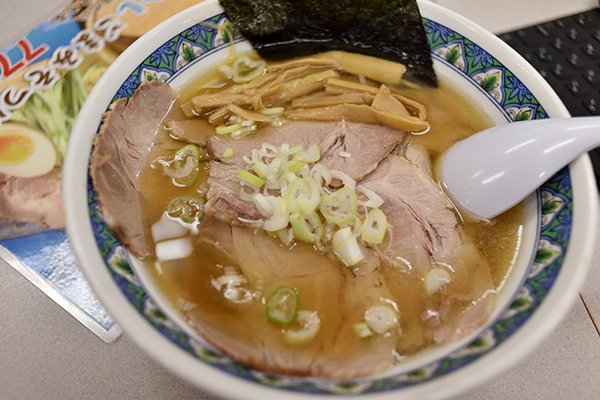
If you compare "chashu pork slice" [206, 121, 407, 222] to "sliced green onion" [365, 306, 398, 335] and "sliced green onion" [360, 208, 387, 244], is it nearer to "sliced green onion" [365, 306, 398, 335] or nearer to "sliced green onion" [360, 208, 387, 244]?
"sliced green onion" [360, 208, 387, 244]

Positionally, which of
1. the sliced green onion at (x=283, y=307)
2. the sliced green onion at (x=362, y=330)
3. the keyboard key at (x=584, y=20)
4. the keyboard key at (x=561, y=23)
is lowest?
the keyboard key at (x=584, y=20)

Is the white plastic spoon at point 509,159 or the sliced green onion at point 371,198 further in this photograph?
the sliced green onion at point 371,198

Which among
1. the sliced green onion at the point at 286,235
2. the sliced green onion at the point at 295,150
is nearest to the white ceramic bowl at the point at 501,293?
the sliced green onion at the point at 286,235

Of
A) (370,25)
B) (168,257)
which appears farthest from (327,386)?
(370,25)

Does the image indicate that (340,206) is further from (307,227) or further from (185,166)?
(185,166)

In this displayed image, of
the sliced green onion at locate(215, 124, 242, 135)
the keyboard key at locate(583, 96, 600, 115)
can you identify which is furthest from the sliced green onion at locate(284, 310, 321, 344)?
the keyboard key at locate(583, 96, 600, 115)

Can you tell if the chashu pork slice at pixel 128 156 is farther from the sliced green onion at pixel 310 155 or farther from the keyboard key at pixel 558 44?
the keyboard key at pixel 558 44

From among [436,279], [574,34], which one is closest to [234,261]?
[436,279]
